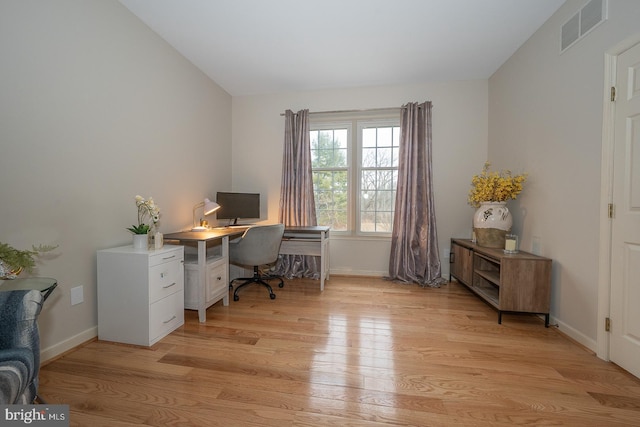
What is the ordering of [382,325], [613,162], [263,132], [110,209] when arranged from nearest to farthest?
[613,162]
[110,209]
[382,325]
[263,132]

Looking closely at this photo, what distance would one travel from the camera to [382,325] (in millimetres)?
2318

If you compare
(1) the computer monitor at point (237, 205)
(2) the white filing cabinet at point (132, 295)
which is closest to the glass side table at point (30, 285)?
(2) the white filing cabinet at point (132, 295)

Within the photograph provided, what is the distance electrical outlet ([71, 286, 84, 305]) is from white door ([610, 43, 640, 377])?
3664 millimetres

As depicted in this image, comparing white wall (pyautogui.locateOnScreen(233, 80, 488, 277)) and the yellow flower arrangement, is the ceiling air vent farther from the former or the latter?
white wall (pyautogui.locateOnScreen(233, 80, 488, 277))

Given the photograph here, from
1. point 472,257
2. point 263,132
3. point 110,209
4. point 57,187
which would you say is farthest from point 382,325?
point 263,132

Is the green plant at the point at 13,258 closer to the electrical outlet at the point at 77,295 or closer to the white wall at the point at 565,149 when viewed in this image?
the electrical outlet at the point at 77,295

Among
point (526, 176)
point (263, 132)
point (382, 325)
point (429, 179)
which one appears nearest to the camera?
point (382, 325)

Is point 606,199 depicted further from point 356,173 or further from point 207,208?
point 207,208

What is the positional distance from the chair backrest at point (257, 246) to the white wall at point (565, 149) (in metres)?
2.59

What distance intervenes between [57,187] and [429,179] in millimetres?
3646

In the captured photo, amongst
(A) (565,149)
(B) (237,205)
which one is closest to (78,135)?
(B) (237,205)

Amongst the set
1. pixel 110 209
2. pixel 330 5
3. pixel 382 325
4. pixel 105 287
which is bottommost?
pixel 382 325

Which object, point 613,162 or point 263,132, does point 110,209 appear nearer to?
point 263,132

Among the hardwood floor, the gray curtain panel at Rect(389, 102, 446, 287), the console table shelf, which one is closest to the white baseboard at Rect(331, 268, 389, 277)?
the gray curtain panel at Rect(389, 102, 446, 287)
